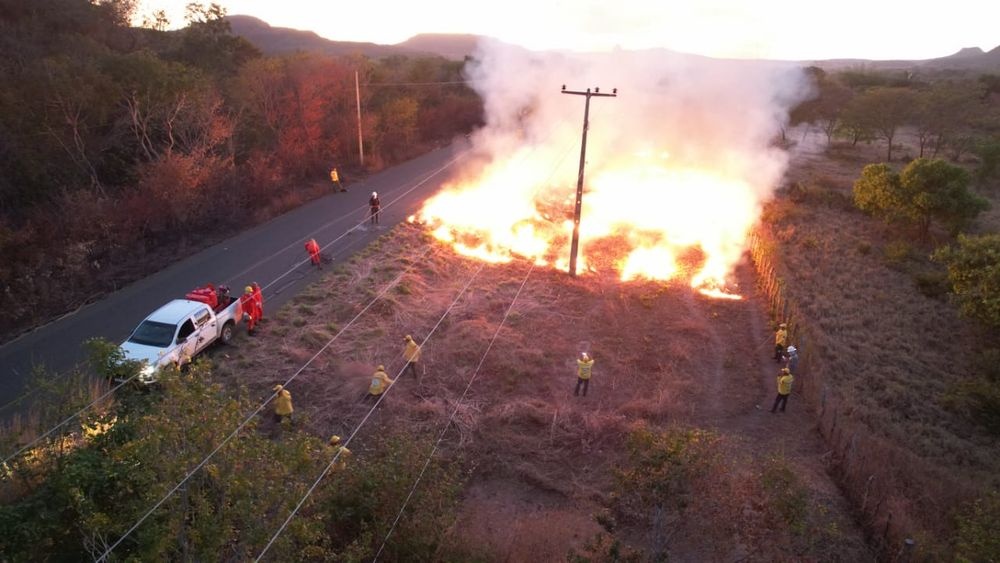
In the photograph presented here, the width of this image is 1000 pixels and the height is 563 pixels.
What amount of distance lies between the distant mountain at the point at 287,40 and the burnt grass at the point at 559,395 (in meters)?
90.9

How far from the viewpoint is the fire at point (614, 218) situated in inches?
992

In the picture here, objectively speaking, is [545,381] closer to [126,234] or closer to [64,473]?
[64,473]

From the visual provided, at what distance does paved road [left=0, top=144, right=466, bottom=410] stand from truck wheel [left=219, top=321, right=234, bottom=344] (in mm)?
2098

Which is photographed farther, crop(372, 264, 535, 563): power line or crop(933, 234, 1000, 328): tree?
crop(933, 234, 1000, 328): tree

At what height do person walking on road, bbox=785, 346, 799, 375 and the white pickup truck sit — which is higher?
the white pickup truck

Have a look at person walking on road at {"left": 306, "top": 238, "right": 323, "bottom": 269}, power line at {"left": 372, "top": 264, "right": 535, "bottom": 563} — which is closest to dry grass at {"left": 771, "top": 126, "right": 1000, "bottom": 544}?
power line at {"left": 372, "top": 264, "right": 535, "bottom": 563}

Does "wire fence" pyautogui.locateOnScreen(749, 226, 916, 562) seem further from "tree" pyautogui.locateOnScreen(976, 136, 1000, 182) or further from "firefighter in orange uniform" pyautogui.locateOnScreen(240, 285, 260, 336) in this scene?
"tree" pyautogui.locateOnScreen(976, 136, 1000, 182)

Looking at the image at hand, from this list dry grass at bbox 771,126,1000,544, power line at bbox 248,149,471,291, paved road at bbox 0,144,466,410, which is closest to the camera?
dry grass at bbox 771,126,1000,544

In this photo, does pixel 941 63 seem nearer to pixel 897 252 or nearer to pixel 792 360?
pixel 897 252

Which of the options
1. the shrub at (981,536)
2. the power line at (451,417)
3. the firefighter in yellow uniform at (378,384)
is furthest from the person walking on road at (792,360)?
the firefighter in yellow uniform at (378,384)

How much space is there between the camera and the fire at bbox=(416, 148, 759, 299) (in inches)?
992

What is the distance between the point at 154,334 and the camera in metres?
15.4

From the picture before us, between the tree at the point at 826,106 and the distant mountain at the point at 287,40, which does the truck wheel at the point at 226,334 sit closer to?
the tree at the point at 826,106

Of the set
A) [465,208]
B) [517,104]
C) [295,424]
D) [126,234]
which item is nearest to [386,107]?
[517,104]
